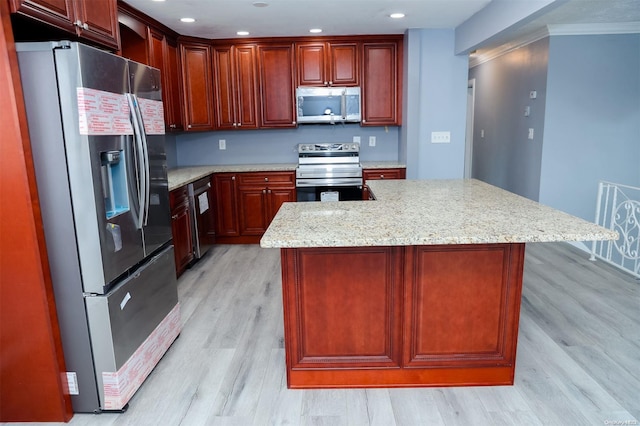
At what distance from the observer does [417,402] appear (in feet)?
6.55

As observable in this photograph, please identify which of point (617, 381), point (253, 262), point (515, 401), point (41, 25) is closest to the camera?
point (41, 25)

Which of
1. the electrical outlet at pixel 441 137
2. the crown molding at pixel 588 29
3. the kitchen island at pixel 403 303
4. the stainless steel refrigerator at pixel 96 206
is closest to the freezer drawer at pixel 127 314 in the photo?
the stainless steel refrigerator at pixel 96 206

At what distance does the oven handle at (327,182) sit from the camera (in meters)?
4.57

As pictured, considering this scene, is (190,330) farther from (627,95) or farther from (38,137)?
(627,95)

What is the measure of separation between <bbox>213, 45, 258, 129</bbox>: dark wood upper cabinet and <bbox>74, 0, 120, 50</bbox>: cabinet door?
7.38ft

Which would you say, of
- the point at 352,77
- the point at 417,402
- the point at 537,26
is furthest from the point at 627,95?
the point at 417,402

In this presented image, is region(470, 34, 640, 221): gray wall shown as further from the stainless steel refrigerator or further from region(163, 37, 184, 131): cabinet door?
the stainless steel refrigerator

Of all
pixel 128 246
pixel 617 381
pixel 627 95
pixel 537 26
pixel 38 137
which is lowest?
pixel 617 381

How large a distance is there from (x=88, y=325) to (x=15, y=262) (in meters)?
0.40

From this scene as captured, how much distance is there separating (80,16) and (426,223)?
1.93 m

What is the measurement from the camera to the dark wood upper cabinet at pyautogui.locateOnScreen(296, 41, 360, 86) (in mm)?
4582

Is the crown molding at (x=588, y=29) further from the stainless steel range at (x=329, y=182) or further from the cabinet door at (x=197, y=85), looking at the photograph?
the cabinet door at (x=197, y=85)

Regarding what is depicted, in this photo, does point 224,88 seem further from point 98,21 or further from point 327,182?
point 98,21

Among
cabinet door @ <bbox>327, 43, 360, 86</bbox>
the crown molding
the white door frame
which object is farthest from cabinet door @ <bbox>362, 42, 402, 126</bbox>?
the white door frame
